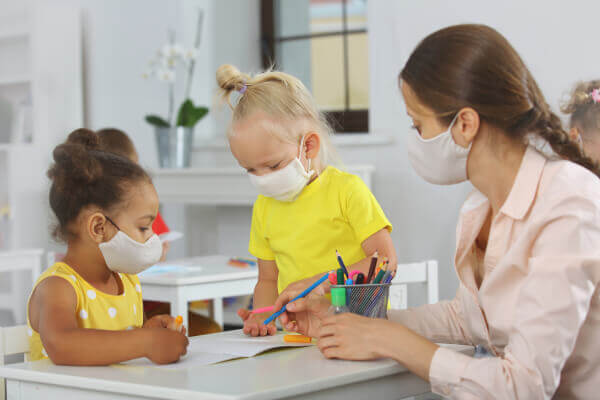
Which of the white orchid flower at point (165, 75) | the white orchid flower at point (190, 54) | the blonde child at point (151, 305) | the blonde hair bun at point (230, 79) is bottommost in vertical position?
the blonde child at point (151, 305)

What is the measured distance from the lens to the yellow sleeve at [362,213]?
1.65 m

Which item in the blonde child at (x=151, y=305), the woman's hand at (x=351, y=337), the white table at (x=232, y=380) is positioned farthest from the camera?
the blonde child at (x=151, y=305)

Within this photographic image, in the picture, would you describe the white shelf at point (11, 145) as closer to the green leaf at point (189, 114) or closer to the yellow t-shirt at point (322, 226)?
the green leaf at point (189, 114)

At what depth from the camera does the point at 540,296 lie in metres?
1.03

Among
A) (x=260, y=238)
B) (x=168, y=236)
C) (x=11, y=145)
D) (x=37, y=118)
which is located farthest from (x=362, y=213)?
(x=11, y=145)

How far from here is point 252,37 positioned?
14.7 feet

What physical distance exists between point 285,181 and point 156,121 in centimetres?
253

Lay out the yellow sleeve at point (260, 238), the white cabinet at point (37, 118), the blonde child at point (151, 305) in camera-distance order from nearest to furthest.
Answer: the yellow sleeve at point (260, 238) → the blonde child at point (151, 305) → the white cabinet at point (37, 118)

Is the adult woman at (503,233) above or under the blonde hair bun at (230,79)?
under

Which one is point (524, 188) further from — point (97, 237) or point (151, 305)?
point (151, 305)

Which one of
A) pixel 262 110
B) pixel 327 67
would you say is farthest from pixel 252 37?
pixel 262 110

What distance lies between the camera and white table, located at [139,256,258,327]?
2.28 meters

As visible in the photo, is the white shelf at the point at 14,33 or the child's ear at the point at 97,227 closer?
the child's ear at the point at 97,227

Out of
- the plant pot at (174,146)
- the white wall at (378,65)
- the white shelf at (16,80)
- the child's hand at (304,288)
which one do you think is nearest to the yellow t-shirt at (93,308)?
the child's hand at (304,288)
